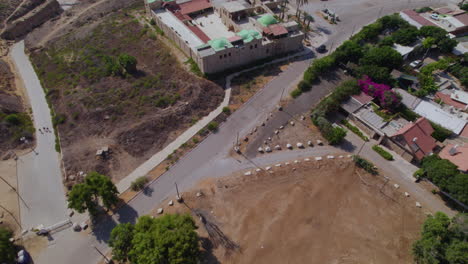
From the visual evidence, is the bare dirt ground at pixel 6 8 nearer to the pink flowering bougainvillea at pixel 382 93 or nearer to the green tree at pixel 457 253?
the pink flowering bougainvillea at pixel 382 93

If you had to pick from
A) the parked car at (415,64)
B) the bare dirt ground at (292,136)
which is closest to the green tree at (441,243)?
the bare dirt ground at (292,136)

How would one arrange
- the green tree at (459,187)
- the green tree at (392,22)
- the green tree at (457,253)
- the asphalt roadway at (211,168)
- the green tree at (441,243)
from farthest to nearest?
the green tree at (392,22) → the green tree at (459,187) → the asphalt roadway at (211,168) → the green tree at (441,243) → the green tree at (457,253)

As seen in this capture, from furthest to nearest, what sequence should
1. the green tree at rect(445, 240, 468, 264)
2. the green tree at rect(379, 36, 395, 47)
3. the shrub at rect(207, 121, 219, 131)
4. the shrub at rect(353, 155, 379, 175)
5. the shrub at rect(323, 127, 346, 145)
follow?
the green tree at rect(379, 36, 395, 47) < the shrub at rect(207, 121, 219, 131) < the shrub at rect(323, 127, 346, 145) < the shrub at rect(353, 155, 379, 175) < the green tree at rect(445, 240, 468, 264)

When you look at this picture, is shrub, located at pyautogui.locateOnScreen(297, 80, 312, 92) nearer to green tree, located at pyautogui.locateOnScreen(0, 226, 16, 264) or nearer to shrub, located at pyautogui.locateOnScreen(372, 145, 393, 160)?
shrub, located at pyautogui.locateOnScreen(372, 145, 393, 160)

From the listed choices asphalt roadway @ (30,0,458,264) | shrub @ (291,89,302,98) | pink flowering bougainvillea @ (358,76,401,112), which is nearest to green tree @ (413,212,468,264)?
asphalt roadway @ (30,0,458,264)

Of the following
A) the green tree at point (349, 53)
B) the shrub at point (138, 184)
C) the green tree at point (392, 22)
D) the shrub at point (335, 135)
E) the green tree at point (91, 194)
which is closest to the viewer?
the green tree at point (91, 194)

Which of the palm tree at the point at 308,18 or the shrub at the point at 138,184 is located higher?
the palm tree at the point at 308,18

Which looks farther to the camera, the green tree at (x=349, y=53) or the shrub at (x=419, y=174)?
the green tree at (x=349, y=53)
